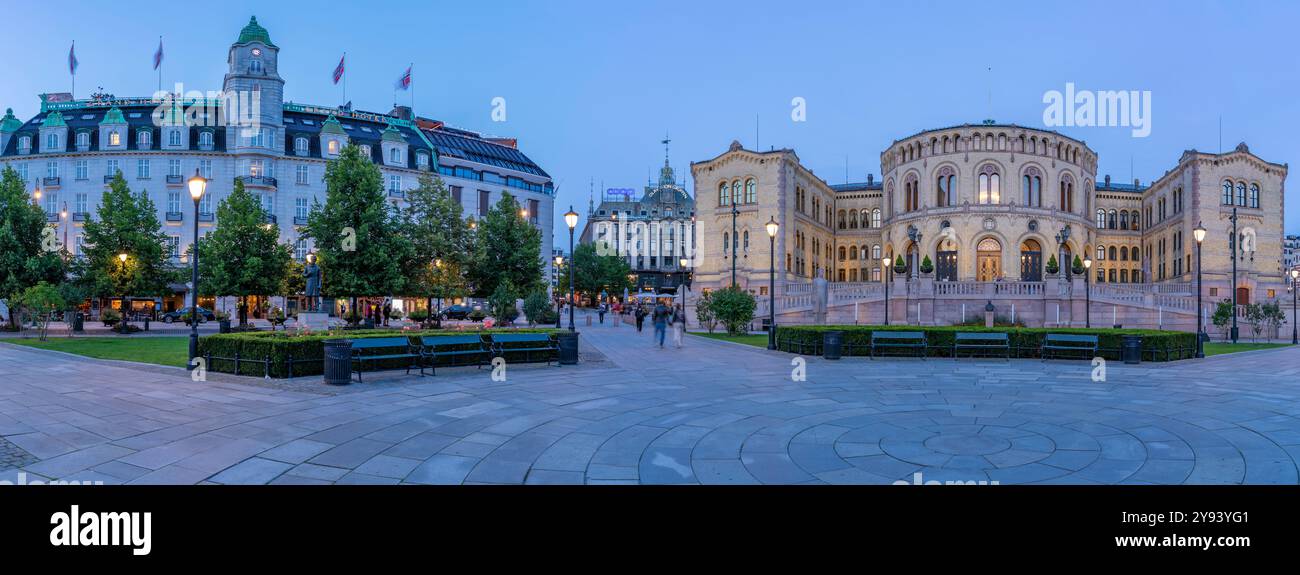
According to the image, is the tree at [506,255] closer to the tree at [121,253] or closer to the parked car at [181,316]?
the tree at [121,253]

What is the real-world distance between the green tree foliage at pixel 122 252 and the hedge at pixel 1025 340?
126ft

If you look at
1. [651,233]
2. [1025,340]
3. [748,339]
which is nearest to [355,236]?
[748,339]

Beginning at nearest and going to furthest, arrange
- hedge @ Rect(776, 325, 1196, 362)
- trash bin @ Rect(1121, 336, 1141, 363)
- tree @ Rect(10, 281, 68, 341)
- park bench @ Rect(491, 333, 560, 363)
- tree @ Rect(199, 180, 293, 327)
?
park bench @ Rect(491, 333, 560, 363) → trash bin @ Rect(1121, 336, 1141, 363) → hedge @ Rect(776, 325, 1196, 362) → tree @ Rect(10, 281, 68, 341) → tree @ Rect(199, 180, 293, 327)

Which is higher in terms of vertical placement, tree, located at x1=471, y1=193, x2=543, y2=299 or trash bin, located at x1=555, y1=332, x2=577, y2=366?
tree, located at x1=471, y1=193, x2=543, y2=299

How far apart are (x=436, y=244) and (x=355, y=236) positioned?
6.29 meters

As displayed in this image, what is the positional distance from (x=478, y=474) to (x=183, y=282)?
5800 cm

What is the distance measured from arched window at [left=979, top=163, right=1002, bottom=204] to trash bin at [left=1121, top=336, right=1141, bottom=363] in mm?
44898

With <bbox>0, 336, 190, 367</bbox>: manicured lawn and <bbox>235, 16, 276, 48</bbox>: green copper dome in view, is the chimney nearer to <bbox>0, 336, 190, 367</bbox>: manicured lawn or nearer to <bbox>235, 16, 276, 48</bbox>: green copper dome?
<bbox>235, 16, 276, 48</bbox>: green copper dome

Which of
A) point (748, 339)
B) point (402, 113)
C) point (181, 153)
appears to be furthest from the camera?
point (402, 113)

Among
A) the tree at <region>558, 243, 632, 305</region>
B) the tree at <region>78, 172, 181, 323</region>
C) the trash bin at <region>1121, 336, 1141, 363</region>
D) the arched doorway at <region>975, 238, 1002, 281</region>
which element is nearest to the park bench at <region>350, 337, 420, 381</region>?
the trash bin at <region>1121, 336, 1141, 363</region>

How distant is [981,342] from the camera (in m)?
19.7

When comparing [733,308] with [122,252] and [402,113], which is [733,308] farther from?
[402,113]

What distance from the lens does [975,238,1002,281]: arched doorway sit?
59.2 m
